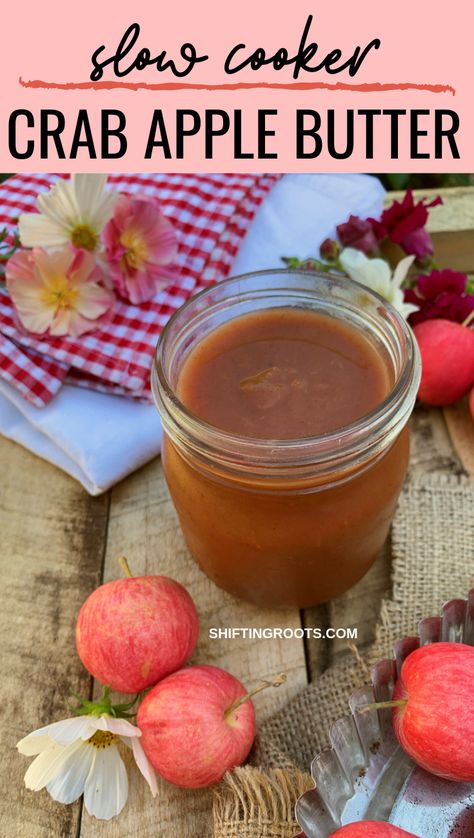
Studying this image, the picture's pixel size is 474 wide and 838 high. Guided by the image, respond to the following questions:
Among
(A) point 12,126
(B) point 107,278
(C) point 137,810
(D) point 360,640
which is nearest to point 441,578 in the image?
(D) point 360,640

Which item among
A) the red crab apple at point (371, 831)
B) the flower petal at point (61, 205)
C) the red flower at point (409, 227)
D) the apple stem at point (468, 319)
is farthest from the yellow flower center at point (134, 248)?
the red crab apple at point (371, 831)

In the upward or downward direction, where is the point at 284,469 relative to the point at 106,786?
upward

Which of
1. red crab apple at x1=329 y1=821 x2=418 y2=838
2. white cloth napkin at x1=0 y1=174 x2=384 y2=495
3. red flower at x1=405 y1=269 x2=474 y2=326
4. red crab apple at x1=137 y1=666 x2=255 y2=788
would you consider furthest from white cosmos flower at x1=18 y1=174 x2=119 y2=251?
red crab apple at x1=329 y1=821 x2=418 y2=838

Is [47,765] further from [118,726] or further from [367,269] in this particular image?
[367,269]

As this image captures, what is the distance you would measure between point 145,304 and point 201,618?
668 millimetres

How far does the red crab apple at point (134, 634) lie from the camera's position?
1131mm

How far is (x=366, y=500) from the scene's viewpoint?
3.76ft

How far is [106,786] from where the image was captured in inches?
43.4

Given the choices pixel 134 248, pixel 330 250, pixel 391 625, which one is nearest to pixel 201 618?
pixel 391 625

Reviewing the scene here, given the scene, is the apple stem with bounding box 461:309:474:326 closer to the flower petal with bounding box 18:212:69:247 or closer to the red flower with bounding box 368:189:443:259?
the red flower with bounding box 368:189:443:259

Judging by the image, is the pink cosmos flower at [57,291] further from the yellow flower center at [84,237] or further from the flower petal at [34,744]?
the flower petal at [34,744]

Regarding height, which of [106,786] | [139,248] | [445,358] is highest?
[139,248]

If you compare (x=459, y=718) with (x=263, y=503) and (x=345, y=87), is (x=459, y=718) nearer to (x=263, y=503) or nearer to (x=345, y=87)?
(x=263, y=503)

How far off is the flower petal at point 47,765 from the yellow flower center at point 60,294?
0.82 metres
